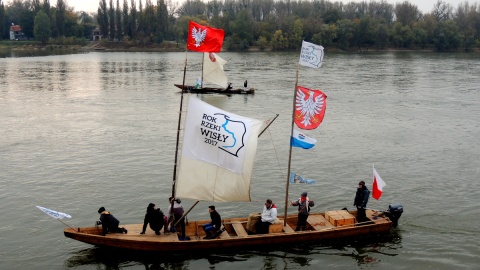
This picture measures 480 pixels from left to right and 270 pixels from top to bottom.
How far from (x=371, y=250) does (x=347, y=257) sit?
136 cm

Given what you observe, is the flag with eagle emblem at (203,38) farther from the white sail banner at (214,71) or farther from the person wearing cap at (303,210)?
the white sail banner at (214,71)

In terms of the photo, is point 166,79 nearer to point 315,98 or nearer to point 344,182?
point 344,182

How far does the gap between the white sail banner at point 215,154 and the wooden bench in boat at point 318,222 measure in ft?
11.8

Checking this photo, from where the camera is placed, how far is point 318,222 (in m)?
23.8

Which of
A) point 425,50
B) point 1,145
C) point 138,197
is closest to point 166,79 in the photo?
point 1,145

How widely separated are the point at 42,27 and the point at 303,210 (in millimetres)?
166577

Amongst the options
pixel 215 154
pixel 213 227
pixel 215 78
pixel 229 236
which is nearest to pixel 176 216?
pixel 213 227

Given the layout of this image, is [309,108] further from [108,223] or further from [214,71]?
[214,71]

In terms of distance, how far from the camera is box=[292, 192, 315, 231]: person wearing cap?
22.9 meters

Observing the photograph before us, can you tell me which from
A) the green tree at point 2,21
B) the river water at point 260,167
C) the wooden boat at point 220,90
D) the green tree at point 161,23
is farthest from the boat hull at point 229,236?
the green tree at point 2,21

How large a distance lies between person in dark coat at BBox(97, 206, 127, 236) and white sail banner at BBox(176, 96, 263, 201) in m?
2.89

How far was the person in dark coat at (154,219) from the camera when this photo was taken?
21592mm

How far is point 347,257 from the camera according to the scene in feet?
74.4

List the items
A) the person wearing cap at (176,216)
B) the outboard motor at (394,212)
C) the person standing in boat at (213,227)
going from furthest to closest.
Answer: the outboard motor at (394,212), the person wearing cap at (176,216), the person standing in boat at (213,227)
